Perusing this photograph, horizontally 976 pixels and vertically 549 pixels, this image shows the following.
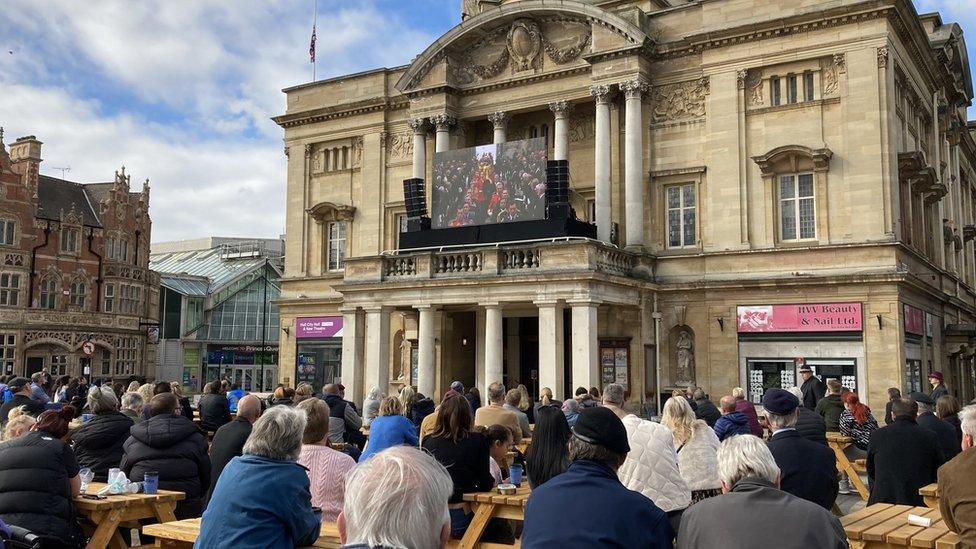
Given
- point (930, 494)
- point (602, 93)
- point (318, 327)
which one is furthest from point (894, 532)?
point (318, 327)

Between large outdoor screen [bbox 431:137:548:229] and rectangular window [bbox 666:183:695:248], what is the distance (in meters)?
4.57

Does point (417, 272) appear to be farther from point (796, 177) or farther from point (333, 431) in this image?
point (333, 431)

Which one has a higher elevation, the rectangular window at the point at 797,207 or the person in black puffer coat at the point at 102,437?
the rectangular window at the point at 797,207

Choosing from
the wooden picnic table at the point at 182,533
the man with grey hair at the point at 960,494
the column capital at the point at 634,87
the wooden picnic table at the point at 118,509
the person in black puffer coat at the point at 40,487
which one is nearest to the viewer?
the man with grey hair at the point at 960,494

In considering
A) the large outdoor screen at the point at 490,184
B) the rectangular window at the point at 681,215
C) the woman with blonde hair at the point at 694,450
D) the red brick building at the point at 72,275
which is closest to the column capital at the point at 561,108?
the large outdoor screen at the point at 490,184

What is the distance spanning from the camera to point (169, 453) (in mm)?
8859

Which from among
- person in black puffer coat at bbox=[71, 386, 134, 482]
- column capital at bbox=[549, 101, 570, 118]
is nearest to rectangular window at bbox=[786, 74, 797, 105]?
column capital at bbox=[549, 101, 570, 118]

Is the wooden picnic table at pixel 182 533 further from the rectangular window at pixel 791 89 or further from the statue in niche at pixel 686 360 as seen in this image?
the rectangular window at pixel 791 89

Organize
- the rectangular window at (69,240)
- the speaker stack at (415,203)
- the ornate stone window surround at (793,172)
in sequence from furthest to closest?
the rectangular window at (69,240)
the speaker stack at (415,203)
the ornate stone window surround at (793,172)

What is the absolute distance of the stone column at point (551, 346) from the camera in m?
24.9

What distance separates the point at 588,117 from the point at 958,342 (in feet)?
53.8

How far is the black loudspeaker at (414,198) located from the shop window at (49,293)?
2710 cm

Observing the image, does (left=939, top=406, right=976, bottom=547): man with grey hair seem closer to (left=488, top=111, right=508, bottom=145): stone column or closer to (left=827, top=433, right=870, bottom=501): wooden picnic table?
(left=827, top=433, right=870, bottom=501): wooden picnic table

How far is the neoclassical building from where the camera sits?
25.1 m
